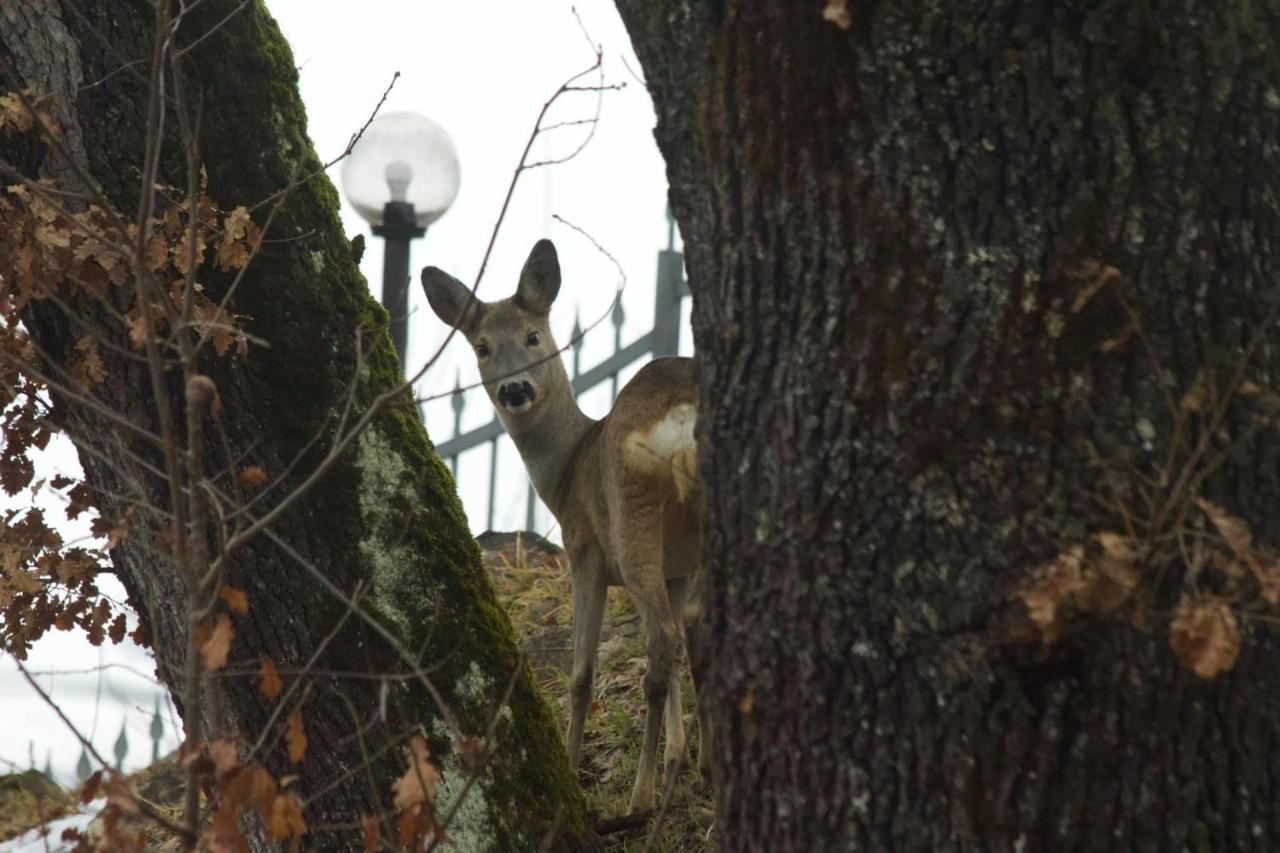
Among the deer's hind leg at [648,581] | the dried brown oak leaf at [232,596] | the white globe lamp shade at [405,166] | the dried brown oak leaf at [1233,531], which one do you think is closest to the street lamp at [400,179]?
the white globe lamp shade at [405,166]

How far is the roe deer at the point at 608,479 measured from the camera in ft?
19.3

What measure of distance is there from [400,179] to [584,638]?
3.16 m

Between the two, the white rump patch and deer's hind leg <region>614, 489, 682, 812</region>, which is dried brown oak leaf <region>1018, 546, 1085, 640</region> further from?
deer's hind leg <region>614, 489, 682, 812</region>

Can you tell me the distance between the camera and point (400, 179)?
860 centimetres

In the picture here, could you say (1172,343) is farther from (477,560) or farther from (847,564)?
(477,560)

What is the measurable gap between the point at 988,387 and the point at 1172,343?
31 centimetres

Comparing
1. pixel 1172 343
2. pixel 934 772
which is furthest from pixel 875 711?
pixel 1172 343

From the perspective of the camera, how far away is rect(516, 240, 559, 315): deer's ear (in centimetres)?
739

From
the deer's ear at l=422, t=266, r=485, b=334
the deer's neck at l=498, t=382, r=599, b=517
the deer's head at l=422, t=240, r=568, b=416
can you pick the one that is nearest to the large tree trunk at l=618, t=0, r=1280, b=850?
the deer's neck at l=498, t=382, r=599, b=517

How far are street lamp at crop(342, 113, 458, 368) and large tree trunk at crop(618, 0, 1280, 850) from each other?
5884 millimetres

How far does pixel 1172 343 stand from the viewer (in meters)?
2.73

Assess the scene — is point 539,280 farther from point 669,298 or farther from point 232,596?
point 232,596

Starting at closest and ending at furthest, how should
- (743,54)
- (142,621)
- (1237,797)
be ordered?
1. (1237,797)
2. (743,54)
3. (142,621)

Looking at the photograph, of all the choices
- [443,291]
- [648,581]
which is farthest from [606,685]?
[443,291]
